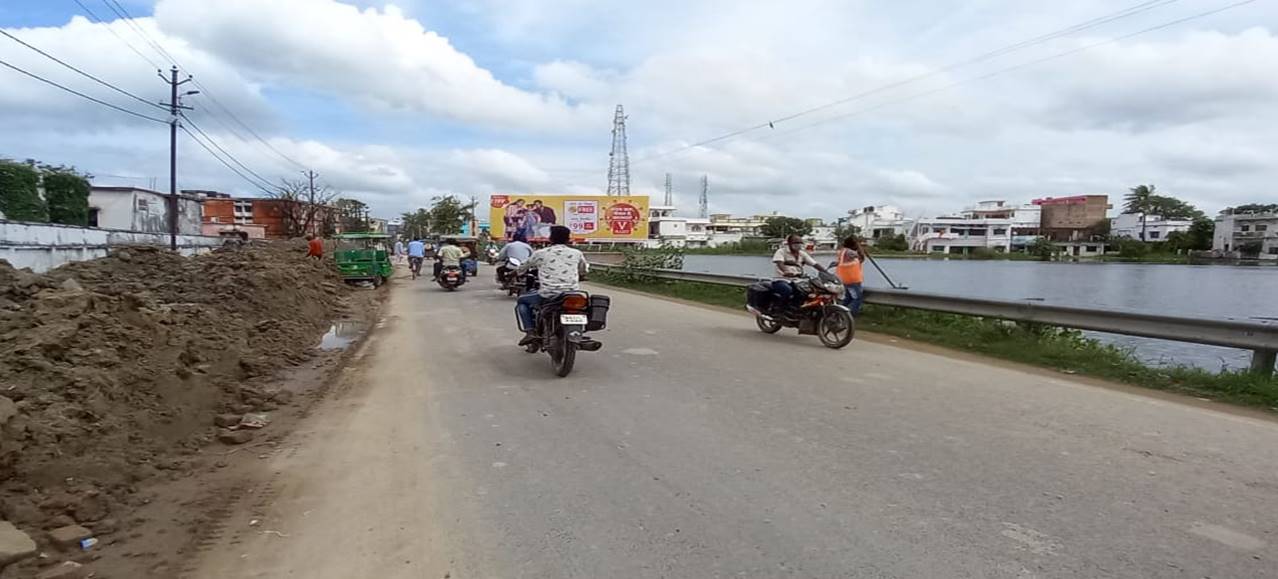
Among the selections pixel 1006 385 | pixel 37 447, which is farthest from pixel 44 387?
pixel 1006 385

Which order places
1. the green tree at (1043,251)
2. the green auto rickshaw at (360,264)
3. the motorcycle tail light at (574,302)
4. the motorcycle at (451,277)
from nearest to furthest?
the motorcycle tail light at (574,302)
the motorcycle at (451,277)
the green auto rickshaw at (360,264)
the green tree at (1043,251)

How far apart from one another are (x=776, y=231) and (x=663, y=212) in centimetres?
3294

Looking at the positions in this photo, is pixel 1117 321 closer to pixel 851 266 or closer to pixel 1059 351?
pixel 1059 351

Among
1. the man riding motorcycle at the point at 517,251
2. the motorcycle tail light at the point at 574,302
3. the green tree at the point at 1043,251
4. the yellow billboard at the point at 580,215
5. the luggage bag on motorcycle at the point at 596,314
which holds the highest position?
the yellow billboard at the point at 580,215

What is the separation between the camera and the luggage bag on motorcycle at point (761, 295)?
10.6 meters

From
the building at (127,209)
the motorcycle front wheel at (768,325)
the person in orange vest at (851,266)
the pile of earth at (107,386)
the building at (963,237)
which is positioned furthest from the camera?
the building at (127,209)

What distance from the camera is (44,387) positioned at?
15.9ft

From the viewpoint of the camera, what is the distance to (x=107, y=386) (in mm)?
5191

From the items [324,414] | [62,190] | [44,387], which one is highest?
[62,190]

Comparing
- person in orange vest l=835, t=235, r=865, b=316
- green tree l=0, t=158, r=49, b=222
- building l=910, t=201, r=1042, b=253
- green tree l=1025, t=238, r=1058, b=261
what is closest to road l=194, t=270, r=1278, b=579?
person in orange vest l=835, t=235, r=865, b=316

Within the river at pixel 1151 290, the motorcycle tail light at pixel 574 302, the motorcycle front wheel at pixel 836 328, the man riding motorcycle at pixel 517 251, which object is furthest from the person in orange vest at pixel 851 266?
the man riding motorcycle at pixel 517 251

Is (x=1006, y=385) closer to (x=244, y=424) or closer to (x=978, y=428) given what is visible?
(x=978, y=428)

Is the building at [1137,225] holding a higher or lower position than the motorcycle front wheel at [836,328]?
higher

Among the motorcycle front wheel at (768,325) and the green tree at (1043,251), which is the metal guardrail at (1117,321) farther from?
the green tree at (1043,251)
